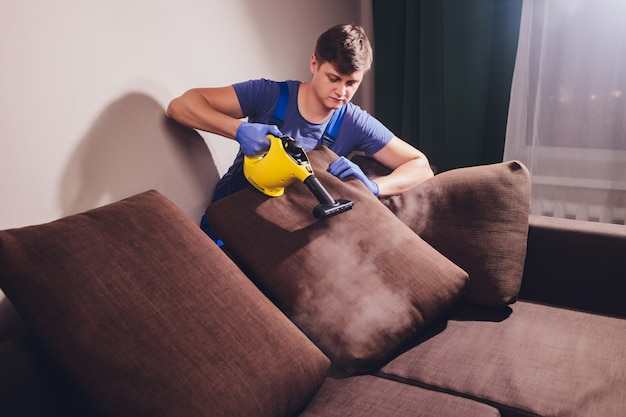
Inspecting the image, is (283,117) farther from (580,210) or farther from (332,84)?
(580,210)

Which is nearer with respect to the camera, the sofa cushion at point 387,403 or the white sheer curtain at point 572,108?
the sofa cushion at point 387,403

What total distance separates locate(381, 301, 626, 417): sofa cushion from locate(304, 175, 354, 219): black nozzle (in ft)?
1.35

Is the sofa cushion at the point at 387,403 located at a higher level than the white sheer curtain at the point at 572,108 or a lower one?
lower

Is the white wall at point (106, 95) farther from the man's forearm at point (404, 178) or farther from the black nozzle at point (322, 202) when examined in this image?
the man's forearm at point (404, 178)

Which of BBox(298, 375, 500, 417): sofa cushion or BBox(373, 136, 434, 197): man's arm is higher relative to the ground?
BBox(373, 136, 434, 197): man's arm

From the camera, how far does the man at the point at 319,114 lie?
1.45 m

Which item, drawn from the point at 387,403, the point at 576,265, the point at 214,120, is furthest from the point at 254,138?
the point at 576,265

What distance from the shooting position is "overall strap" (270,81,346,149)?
1661mm

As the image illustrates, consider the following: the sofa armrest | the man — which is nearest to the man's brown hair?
the man

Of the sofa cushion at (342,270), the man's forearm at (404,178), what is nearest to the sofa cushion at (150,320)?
the sofa cushion at (342,270)

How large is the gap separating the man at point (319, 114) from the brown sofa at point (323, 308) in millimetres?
163

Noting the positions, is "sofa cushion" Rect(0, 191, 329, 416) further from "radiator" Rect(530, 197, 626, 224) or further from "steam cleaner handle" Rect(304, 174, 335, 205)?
"radiator" Rect(530, 197, 626, 224)

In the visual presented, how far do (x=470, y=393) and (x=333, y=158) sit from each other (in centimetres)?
76

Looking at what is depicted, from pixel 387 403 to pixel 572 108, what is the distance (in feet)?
5.99
